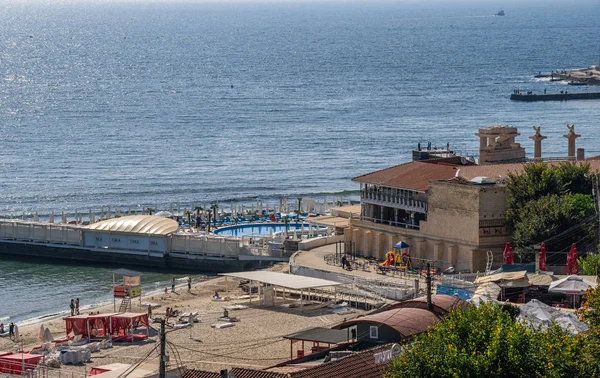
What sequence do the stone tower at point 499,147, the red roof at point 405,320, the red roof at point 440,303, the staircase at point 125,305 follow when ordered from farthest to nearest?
the stone tower at point 499,147, the staircase at point 125,305, the red roof at point 440,303, the red roof at point 405,320

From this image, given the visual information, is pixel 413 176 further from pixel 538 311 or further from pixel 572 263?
pixel 538 311

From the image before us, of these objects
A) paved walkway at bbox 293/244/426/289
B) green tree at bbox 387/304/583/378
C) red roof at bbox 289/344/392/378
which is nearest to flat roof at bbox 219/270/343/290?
paved walkway at bbox 293/244/426/289

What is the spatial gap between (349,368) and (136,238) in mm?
38811

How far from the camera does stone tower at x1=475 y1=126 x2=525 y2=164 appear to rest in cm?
7838

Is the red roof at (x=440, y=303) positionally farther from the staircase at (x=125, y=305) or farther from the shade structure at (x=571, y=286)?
the staircase at (x=125, y=305)

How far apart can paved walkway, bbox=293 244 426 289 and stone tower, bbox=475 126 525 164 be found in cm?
964

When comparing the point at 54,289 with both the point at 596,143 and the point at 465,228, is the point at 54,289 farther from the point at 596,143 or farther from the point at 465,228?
the point at 596,143

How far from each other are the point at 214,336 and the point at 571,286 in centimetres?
1414

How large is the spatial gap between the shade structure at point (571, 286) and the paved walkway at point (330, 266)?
8.85 m

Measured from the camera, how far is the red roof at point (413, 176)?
7156 cm

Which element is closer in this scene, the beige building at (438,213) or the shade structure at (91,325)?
the shade structure at (91,325)

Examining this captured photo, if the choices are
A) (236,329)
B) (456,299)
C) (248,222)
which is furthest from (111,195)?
(456,299)

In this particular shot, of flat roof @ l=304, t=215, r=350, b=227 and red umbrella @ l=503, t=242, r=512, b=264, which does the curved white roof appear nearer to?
flat roof @ l=304, t=215, r=350, b=227

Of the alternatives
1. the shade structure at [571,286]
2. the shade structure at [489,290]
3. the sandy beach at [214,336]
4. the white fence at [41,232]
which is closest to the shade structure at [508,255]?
the shade structure at [489,290]
